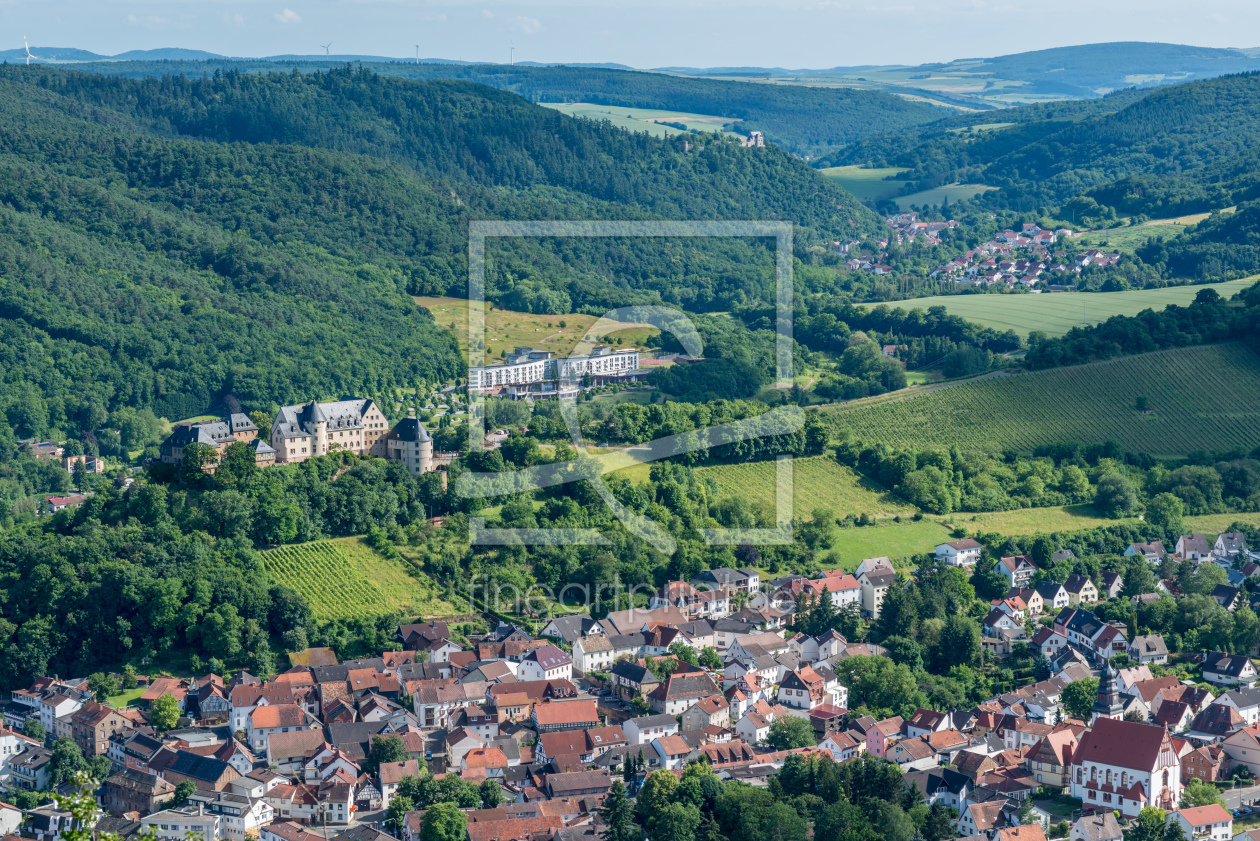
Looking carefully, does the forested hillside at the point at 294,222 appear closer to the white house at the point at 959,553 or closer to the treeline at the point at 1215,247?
the treeline at the point at 1215,247

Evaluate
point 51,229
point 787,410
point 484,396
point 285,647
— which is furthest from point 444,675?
point 51,229

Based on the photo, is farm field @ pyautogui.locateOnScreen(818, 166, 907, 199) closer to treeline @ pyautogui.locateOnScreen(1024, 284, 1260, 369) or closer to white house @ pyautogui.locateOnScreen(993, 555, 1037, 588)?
treeline @ pyautogui.locateOnScreen(1024, 284, 1260, 369)

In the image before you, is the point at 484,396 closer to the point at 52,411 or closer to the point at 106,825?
the point at 52,411

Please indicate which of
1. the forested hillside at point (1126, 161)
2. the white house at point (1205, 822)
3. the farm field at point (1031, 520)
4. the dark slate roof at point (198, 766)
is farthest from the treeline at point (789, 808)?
the forested hillside at point (1126, 161)

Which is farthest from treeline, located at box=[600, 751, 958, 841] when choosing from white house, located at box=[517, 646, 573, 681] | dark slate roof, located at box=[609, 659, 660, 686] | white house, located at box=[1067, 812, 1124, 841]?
white house, located at box=[517, 646, 573, 681]

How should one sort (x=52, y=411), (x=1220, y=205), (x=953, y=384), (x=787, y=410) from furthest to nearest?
(x=1220, y=205)
(x=52, y=411)
(x=953, y=384)
(x=787, y=410)

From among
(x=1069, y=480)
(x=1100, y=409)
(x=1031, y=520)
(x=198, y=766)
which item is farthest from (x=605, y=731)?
(x=1100, y=409)
